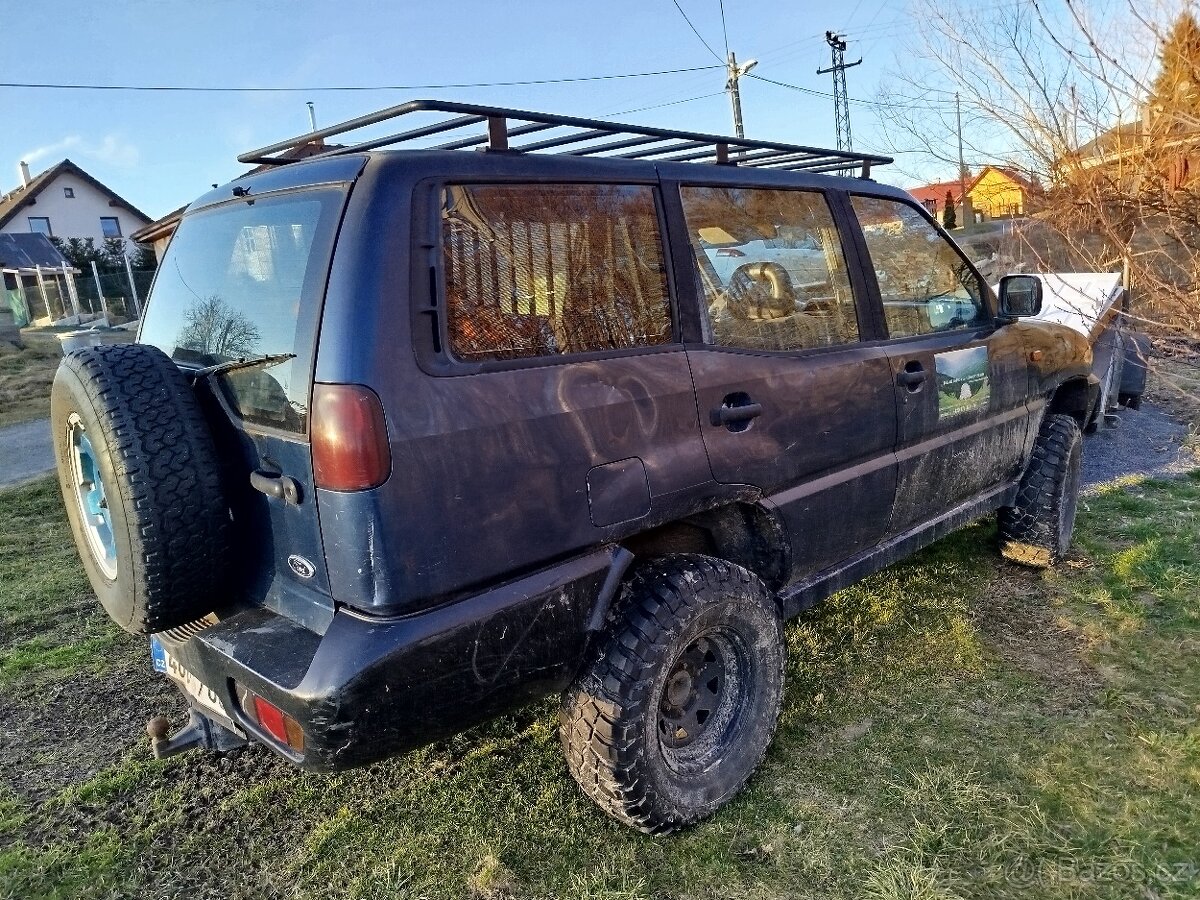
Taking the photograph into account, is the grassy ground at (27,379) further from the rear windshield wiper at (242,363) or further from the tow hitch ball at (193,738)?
the rear windshield wiper at (242,363)

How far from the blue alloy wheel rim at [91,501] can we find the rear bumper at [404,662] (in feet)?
1.13

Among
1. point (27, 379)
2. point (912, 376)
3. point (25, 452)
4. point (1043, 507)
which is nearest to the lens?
point (912, 376)

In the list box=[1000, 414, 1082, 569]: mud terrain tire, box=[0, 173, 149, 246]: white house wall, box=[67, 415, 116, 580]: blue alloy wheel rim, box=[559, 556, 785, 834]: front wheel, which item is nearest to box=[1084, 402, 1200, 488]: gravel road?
box=[1000, 414, 1082, 569]: mud terrain tire

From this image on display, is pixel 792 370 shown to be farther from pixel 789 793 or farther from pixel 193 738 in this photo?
pixel 193 738

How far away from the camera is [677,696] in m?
2.52

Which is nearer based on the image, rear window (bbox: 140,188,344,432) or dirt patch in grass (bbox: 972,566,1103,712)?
rear window (bbox: 140,188,344,432)

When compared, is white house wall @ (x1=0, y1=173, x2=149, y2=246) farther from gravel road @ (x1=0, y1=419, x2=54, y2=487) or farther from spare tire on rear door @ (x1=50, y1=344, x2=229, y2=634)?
spare tire on rear door @ (x1=50, y1=344, x2=229, y2=634)

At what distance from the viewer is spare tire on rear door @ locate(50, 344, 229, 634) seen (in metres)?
Answer: 1.98

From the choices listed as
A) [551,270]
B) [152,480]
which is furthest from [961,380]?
[152,480]


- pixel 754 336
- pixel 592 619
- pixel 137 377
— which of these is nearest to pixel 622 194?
pixel 754 336

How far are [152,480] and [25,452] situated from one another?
27.9 ft

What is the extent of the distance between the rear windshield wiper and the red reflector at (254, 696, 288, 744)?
829mm

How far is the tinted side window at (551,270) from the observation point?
2.02m

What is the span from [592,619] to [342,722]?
69cm
